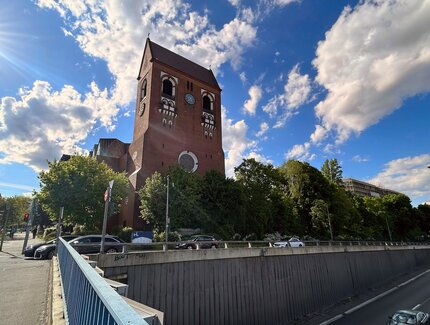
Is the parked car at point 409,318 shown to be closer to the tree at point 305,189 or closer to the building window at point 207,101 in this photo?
the tree at point 305,189

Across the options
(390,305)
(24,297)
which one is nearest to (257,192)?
(390,305)

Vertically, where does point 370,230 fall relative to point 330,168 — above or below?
below

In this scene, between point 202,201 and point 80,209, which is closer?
point 80,209

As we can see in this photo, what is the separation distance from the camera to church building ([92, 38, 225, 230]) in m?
42.2

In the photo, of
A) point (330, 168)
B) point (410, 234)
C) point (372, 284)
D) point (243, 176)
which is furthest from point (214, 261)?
point (410, 234)

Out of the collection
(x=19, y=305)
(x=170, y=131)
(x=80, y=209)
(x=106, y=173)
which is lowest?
(x=19, y=305)

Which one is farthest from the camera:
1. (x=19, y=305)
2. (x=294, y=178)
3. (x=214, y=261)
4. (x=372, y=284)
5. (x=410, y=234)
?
(x=410, y=234)

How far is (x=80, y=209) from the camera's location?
31891mm

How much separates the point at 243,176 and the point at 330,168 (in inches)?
1616

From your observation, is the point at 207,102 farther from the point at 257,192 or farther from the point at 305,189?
the point at 305,189

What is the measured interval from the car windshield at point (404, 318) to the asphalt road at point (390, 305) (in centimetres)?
529

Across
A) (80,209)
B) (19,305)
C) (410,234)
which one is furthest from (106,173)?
(410,234)

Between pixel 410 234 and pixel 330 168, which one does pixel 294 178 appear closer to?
pixel 330 168

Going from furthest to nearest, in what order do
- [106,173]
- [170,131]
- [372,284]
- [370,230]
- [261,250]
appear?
[370,230] < [170,131] < [106,173] < [372,284] < [261,250]
